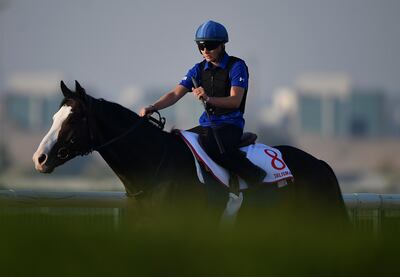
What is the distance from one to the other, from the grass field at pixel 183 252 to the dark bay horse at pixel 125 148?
13.7 ft

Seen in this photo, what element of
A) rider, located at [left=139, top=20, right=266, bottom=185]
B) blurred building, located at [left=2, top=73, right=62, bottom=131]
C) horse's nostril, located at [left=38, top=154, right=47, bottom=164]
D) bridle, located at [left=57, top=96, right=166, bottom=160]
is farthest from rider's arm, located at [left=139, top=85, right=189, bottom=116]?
blurred building, located at [left=2, top=73, right=62, bottom=131]

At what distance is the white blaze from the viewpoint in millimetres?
8359

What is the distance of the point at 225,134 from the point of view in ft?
29.2

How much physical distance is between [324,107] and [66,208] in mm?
172822

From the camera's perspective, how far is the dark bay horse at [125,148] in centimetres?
841

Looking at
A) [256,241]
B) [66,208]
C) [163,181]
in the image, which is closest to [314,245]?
[256,241]

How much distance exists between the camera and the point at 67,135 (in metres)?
8.45

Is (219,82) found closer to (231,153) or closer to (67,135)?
(231,153)

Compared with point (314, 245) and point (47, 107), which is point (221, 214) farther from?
point (47, 107)

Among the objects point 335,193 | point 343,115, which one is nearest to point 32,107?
point 343,115

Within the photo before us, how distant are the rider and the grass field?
15.1 feet

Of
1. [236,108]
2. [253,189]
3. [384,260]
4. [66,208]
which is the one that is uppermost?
[384,260]

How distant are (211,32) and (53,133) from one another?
151 centimetres

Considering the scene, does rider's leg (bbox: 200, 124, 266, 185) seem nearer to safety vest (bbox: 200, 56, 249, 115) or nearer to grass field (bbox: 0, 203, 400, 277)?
safety vest (bbox: 200, 56, 249, 115)
